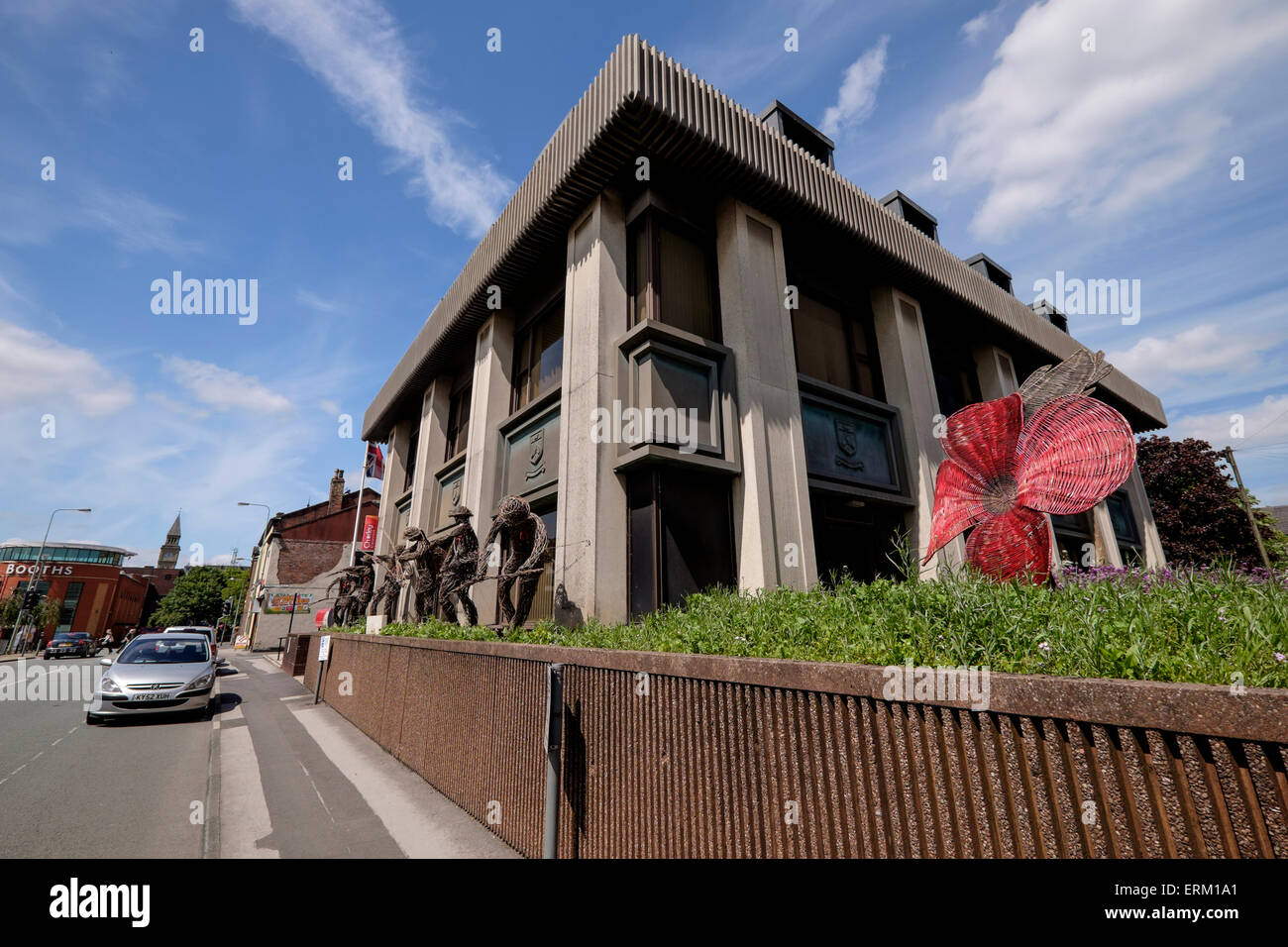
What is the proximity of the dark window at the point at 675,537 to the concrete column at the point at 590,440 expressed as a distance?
0.99 ft

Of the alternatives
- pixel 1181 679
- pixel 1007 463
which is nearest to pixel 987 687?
pixel 1181 679

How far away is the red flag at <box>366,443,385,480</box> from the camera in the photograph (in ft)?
85.9

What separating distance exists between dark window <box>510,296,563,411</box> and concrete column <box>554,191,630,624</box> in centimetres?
203

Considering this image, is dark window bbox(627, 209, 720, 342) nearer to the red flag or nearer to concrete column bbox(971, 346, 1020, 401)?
concrete column bbox(971, 346, 1020, 401)

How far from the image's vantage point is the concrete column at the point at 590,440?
9188 mm

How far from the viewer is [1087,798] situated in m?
1.93

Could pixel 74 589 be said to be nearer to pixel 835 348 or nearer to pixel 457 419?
pixel 457 419

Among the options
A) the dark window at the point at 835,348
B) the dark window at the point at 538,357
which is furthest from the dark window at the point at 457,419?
the dark window at the point at 835,348

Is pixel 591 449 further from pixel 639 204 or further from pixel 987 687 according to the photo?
pixel 987 687

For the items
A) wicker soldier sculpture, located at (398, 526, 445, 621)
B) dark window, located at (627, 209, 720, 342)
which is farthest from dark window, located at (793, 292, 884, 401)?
wicker soldier sculpture, located at (398, 526, 445, 621)

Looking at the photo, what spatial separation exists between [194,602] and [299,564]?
138ft

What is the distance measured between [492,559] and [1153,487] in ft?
99.4
